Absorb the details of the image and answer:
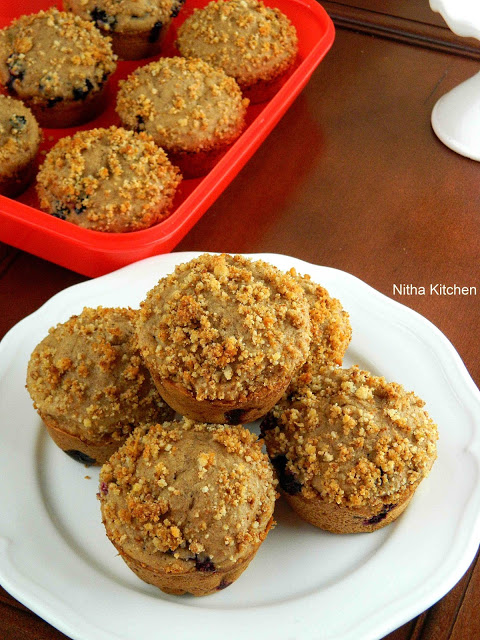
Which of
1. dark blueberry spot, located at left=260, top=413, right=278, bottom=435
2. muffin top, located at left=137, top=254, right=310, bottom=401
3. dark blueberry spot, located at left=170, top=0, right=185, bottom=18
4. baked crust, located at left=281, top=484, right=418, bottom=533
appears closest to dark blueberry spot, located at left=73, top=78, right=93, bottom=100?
dark blueberry spot, located at left=170, top=0, right=185, bottom=18

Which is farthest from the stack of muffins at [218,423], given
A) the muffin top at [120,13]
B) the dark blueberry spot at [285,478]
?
the muffin top at [120,13]

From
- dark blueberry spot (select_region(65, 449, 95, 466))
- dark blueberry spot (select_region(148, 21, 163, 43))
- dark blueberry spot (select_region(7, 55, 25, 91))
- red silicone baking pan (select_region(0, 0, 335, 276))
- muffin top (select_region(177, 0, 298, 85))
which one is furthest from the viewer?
dark blueberry spot (select_region(148, 21, 163, 43))

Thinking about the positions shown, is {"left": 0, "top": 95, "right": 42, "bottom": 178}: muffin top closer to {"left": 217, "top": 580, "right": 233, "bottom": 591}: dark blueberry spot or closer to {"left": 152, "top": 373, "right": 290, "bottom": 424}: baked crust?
{"left": 152, "top": 373, "right": 290, "bottom": 424}: baked crust

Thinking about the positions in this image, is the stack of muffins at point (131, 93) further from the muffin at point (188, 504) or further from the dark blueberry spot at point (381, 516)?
the dark blueberry spot at point (381, 516)

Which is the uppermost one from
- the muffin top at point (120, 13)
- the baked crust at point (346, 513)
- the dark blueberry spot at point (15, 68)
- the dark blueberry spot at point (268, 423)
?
the muffin top at point (120, 13)

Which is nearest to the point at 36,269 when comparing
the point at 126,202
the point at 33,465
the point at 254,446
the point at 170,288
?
the point at 126,202

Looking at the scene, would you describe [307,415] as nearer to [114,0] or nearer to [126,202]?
[126,202]
